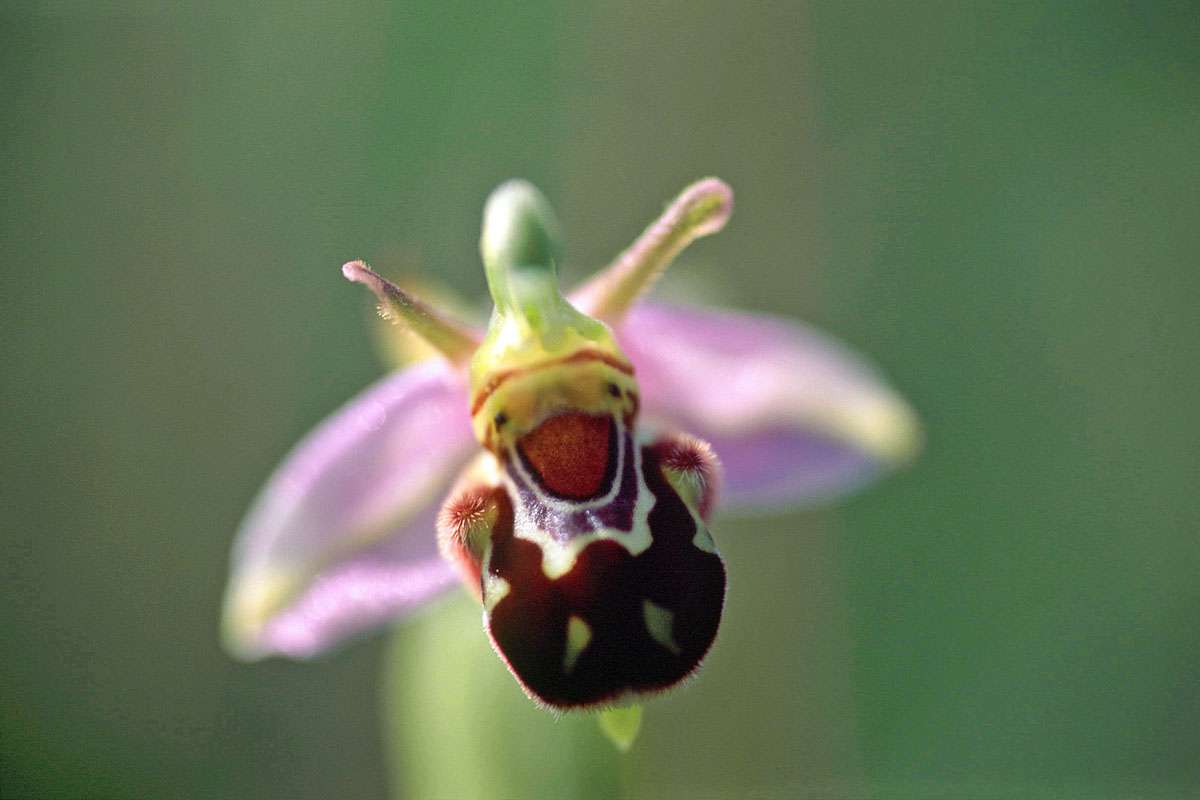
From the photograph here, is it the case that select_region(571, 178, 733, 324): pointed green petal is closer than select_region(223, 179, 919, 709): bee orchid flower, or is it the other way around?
select_region(223, 179, 919, 709): bee orchid flower

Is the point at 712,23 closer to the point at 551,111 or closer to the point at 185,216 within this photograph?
the point at 551,111

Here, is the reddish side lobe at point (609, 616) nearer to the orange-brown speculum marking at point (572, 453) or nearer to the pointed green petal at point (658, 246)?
the orange-brown speculum marking at point (572, 453)

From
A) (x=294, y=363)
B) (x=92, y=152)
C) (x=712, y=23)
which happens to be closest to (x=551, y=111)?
(x=712, y=23)

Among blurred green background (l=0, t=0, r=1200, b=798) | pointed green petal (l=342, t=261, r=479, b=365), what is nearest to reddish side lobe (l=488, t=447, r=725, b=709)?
pointed green petal (l=342, t=261, r=479, b=365)

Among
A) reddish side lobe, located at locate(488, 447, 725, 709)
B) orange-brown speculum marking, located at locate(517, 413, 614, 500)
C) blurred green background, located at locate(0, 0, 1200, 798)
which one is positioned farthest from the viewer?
blurred green background, located at locate(0, 0, 1200, 798)

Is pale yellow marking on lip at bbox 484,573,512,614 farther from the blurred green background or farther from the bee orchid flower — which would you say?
the blurred green background

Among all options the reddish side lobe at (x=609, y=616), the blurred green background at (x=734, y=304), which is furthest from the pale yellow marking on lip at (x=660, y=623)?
the blurred green background at (x=734, y=304)
